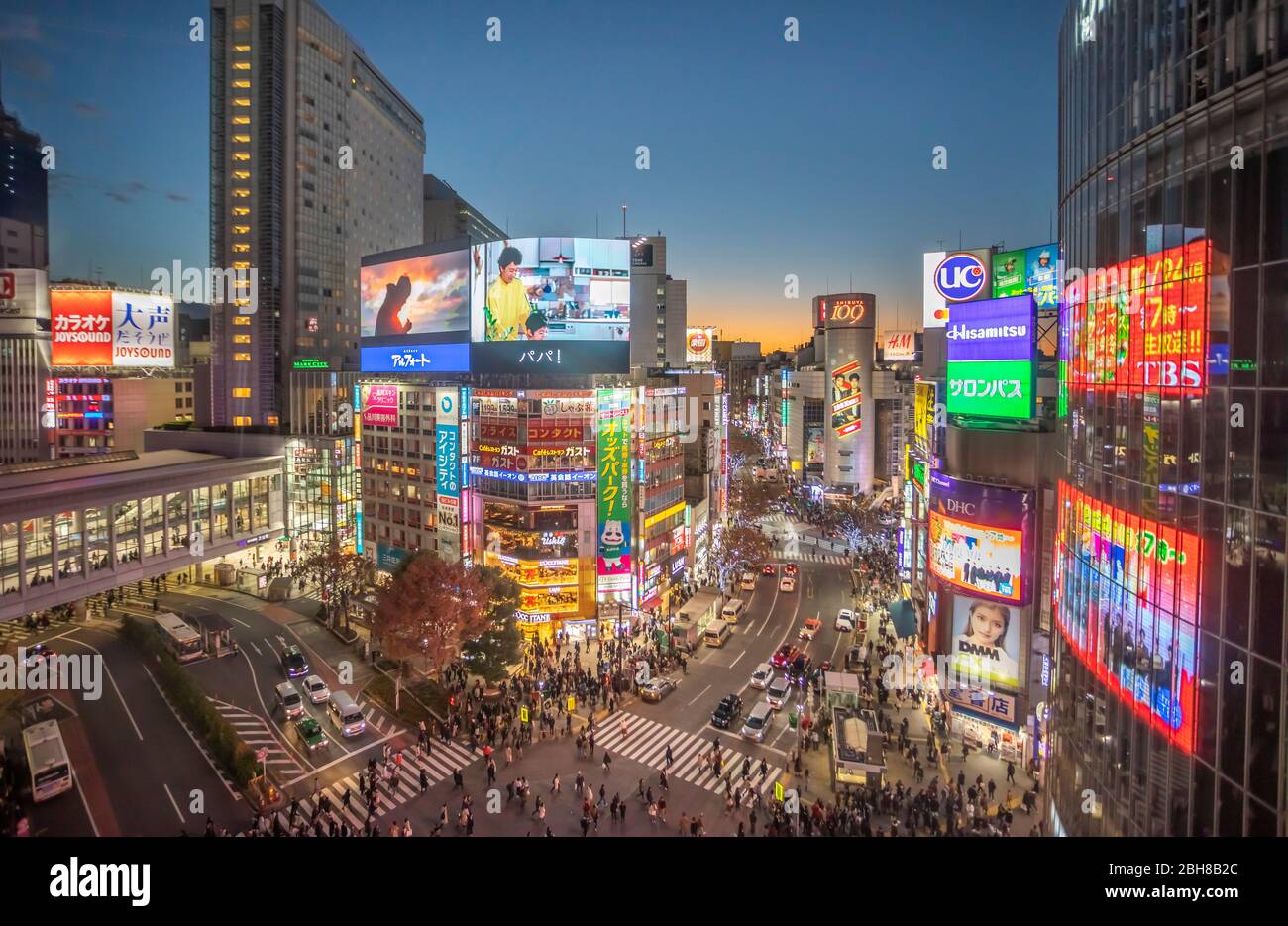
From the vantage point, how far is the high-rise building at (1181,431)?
992 centimetres

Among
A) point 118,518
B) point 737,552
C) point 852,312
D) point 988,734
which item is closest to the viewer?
point 988,734

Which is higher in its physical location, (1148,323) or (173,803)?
(1148,323)

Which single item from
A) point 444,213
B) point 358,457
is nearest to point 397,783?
point 358,457

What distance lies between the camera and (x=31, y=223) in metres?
72.4

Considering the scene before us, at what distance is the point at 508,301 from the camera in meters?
41.6

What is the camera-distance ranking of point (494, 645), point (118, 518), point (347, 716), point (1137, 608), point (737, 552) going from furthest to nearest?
1. point (737, 552)
2. point (118, 518)
3. point (494, 645)
4. point (347, 716)
5. point (1137, 608)

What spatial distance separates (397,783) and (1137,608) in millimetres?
22617

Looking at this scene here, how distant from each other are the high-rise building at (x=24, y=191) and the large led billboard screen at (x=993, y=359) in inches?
3532

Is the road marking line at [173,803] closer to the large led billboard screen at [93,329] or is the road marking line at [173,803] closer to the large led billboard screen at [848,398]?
the large led billboard screen at [93,329]

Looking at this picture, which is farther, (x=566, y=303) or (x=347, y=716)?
(x=566, y=303)

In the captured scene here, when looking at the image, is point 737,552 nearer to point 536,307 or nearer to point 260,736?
point 536,307
